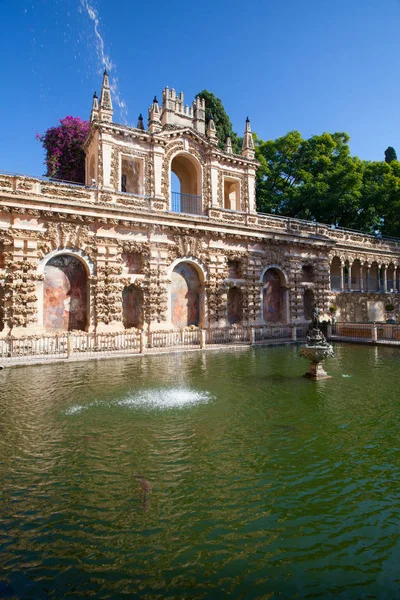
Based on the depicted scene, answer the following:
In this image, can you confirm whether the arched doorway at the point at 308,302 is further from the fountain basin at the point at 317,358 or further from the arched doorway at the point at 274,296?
the fountain basin at the point at 317,358

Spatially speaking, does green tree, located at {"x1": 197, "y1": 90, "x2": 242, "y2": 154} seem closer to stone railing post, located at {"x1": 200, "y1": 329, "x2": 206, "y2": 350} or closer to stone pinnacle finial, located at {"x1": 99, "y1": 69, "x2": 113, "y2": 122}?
stone pinnacle finial, located at {"x1": 99, "y1": 69, "x2": 113, "y2": 122}

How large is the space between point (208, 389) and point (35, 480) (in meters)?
6.30

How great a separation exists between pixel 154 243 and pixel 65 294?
6.18 m

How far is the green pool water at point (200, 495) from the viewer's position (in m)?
3.54

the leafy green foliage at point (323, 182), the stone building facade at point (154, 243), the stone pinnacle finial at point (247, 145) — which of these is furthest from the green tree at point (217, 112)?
the stone building facade at point (154, 243)

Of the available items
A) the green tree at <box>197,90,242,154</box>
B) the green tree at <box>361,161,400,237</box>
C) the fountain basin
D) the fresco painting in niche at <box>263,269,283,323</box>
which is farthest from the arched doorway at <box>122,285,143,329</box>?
the green tree at <box>361,161,400,237</box>

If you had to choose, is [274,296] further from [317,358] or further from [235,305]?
[317,358]

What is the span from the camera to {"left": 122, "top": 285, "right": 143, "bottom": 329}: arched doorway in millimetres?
22453

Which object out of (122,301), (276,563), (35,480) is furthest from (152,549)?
(122,301)

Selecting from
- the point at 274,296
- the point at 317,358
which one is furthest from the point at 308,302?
the point at 317,358

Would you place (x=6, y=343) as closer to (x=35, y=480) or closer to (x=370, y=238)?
(x=35, y=480)

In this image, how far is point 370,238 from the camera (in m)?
36.7

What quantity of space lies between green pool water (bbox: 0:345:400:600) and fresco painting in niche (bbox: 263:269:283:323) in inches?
708

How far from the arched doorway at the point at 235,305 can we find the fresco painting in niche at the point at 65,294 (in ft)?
33.8
